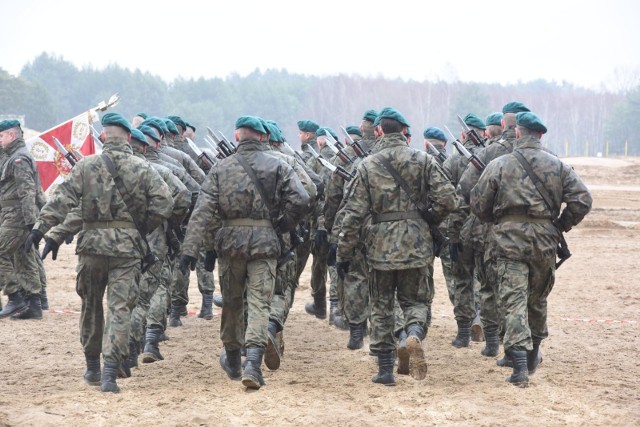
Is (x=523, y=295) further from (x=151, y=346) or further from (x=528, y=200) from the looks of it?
(x=151, y=346)

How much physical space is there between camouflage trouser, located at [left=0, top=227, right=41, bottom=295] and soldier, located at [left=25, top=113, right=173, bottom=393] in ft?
11.5

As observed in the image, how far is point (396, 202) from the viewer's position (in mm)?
7938

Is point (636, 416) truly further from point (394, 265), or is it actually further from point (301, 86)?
point (301, 86)

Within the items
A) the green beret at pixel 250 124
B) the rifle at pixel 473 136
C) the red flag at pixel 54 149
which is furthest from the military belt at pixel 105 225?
the red flag at pixel 54 149

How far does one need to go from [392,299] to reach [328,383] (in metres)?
0.86

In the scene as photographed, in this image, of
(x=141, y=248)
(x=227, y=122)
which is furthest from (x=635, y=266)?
(x=227, y=122)

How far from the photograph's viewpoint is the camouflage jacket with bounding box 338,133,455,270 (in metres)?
7.86

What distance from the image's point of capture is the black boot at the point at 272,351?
26.7 feet

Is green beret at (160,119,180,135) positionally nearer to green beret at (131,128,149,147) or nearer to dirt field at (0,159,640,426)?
green beret at (131,128,149,147)

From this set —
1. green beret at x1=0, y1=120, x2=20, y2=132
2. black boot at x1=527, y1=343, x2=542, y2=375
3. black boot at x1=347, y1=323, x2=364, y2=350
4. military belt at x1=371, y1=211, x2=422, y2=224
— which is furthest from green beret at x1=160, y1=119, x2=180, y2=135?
black boot at x1=527, y1=343, x2=542, y2=375

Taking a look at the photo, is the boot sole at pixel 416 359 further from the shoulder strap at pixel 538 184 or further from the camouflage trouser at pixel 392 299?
the shoulder strap at pixel 538 184

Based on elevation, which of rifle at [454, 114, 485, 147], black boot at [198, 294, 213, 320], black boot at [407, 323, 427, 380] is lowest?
black boot at [198, 294, 213, 320]

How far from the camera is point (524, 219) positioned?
26.0ft

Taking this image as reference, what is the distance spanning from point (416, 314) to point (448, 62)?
110801mm
